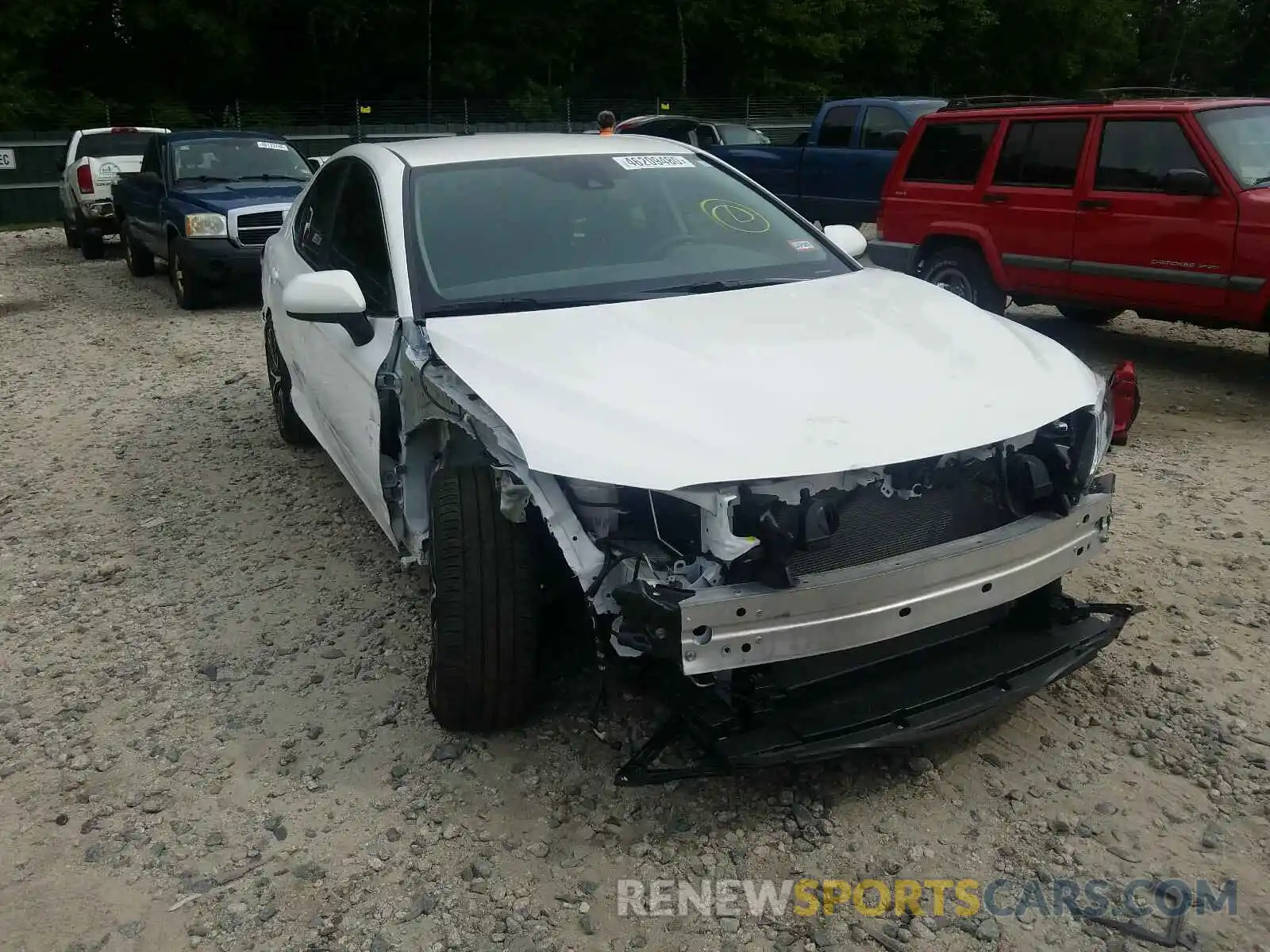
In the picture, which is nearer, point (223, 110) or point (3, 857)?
point (3, 857)

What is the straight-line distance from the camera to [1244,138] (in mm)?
6891

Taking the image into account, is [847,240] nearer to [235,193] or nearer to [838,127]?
[235,193]

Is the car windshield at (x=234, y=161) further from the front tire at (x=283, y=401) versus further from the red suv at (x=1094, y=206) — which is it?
the red suv at (x=1094, y=206)

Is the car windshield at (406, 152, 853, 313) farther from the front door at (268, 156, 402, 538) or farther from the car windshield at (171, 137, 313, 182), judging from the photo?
the car windshield at (171, 137, 313, 182)

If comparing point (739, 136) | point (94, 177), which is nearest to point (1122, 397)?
point (94, 177)

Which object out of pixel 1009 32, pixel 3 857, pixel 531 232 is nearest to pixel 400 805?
pixel 3 857

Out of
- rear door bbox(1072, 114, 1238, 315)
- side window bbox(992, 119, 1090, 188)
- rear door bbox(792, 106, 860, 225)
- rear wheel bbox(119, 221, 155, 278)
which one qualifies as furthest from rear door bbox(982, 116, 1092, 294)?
rear wheel bbox(119, 221, 155, 278)

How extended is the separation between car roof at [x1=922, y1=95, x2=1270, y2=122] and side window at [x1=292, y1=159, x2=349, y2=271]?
512 cm

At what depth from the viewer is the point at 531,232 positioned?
3.95m

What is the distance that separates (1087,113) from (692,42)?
2949cm

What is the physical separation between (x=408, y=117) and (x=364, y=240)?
28675 millimetres

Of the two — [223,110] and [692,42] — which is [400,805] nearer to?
[223,110]

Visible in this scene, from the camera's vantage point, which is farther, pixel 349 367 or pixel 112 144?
pixel 112 144

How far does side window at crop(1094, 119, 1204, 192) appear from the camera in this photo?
6.97 meters
